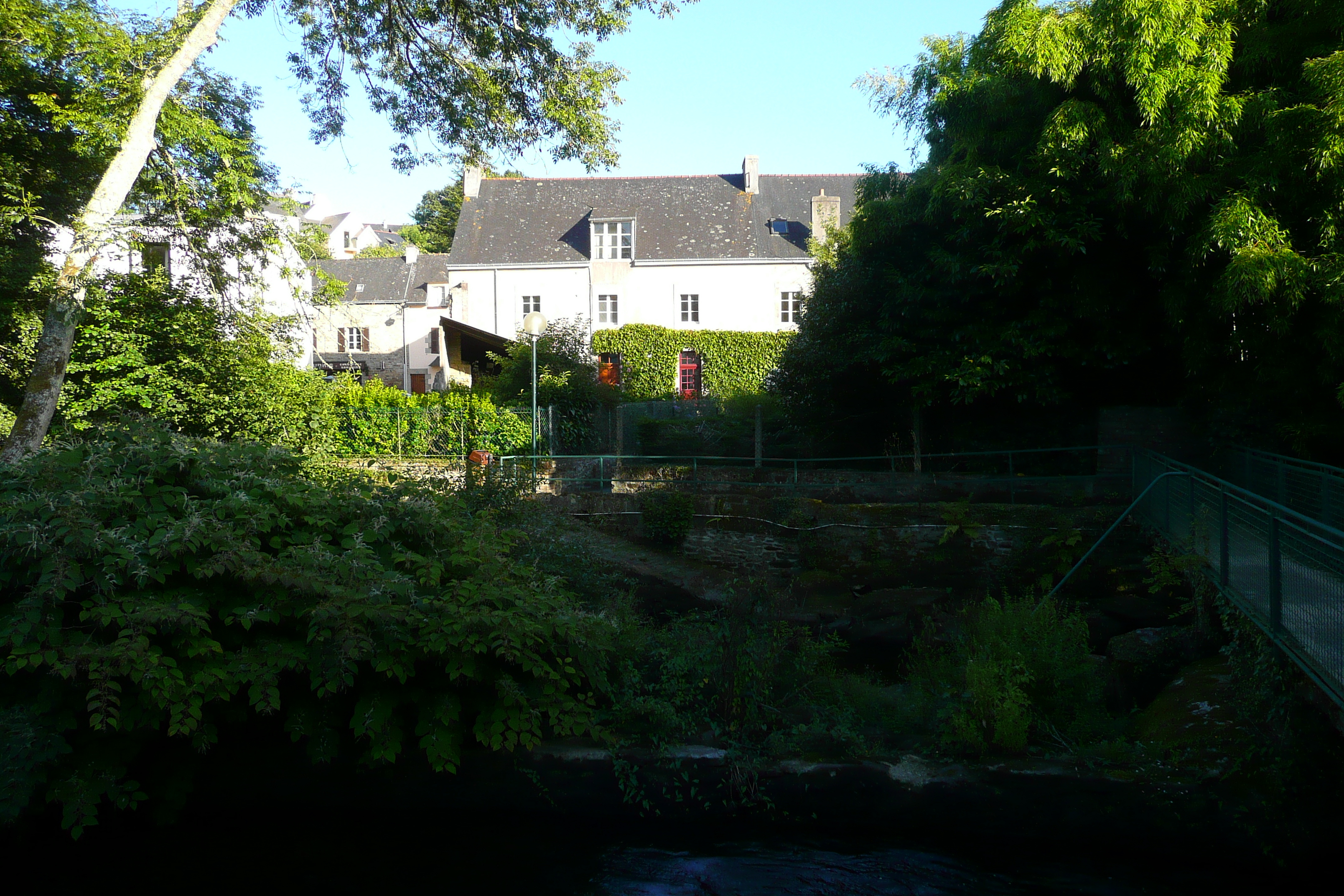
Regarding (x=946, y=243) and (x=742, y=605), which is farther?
(x=946, y=243)

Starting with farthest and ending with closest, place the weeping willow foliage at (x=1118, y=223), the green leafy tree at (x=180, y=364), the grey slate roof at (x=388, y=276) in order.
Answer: the grey slate roof at (x=388, y=276) → the green leafy tree at (x=180, y=364) → the weeping willow foliage at (x=1118, y=223)

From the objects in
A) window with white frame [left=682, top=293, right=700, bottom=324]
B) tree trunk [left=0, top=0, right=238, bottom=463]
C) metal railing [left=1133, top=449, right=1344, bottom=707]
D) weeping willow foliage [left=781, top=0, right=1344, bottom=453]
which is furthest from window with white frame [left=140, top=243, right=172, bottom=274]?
window with white frame [left=682, top=293, right=700, bottom=324]

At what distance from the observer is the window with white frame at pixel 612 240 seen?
33.8 metres

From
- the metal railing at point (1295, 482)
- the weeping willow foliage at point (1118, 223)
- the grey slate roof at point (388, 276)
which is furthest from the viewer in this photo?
the grey slate roof at point (388, 276)

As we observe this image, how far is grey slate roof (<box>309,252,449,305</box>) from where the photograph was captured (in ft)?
149

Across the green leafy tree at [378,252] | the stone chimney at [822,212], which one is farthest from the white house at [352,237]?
the stone chimney at [822,212]

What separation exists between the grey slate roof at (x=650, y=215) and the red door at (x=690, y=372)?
3.71m

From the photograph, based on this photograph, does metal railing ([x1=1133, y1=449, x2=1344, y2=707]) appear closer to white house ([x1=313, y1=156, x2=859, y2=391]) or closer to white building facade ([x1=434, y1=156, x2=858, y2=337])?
white house ([x1=313, y1=156, x2=859, y2=391])

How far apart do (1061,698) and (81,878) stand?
7.50 meters

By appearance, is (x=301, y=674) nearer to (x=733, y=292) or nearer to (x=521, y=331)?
(x=521, y=331)

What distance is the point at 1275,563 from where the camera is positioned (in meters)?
6.03

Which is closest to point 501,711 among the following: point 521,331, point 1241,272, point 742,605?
point 742,605

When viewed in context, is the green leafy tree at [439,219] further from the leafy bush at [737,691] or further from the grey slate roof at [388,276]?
the leafy bush at [737,691]

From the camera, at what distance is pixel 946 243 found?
13773mm
